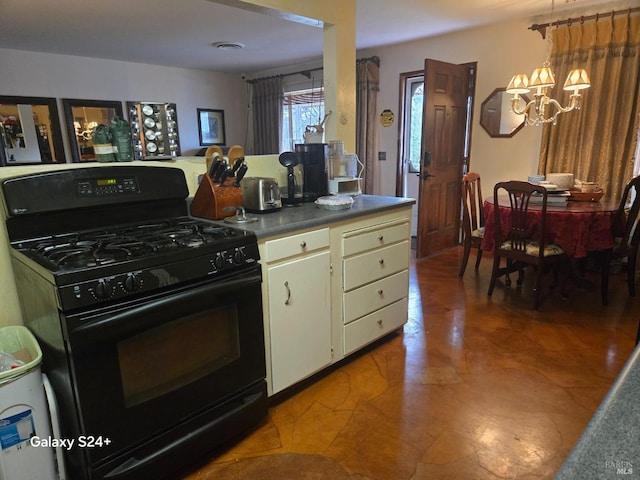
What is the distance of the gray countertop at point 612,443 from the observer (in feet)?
1.61

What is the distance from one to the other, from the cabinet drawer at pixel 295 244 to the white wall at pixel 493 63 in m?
3.19

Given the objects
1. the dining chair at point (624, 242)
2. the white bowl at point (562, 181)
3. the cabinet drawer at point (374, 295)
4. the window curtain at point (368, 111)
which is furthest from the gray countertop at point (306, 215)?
the window curtain at point (368, 111)

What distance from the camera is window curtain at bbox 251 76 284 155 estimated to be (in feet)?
21.6

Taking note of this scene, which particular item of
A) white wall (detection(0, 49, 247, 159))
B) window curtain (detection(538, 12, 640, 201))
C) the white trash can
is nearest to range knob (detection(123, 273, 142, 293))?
the white trash can

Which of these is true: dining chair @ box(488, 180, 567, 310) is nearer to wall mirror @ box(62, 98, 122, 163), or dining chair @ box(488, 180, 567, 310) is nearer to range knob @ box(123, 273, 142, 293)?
range knob @ box(123, 273, 142, 293)

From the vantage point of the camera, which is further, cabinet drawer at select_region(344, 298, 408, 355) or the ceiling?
the ceiling

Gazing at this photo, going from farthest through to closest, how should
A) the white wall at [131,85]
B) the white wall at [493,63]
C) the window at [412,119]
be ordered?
the window at [412,119]
the white wall at [131,85]
the white wall at [493,63]

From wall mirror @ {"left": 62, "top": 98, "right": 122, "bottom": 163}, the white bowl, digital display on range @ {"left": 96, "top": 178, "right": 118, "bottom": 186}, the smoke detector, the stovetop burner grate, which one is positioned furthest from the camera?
wall mirror @ {"left": 62, "top": 98, "right": 122, "bottom": 163}

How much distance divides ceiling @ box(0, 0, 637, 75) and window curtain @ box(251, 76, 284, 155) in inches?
41.3

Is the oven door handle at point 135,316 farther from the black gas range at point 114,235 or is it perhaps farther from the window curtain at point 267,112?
the window curtain at point 267,112

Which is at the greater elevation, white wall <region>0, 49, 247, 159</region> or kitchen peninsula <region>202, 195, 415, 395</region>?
white wall <region>0, 49, 247, 159</region>

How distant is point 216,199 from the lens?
1.92m

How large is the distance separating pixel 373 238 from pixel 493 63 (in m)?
3.13

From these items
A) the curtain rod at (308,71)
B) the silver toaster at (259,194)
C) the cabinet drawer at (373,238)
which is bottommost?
the cabinet drawer at (373,238)
